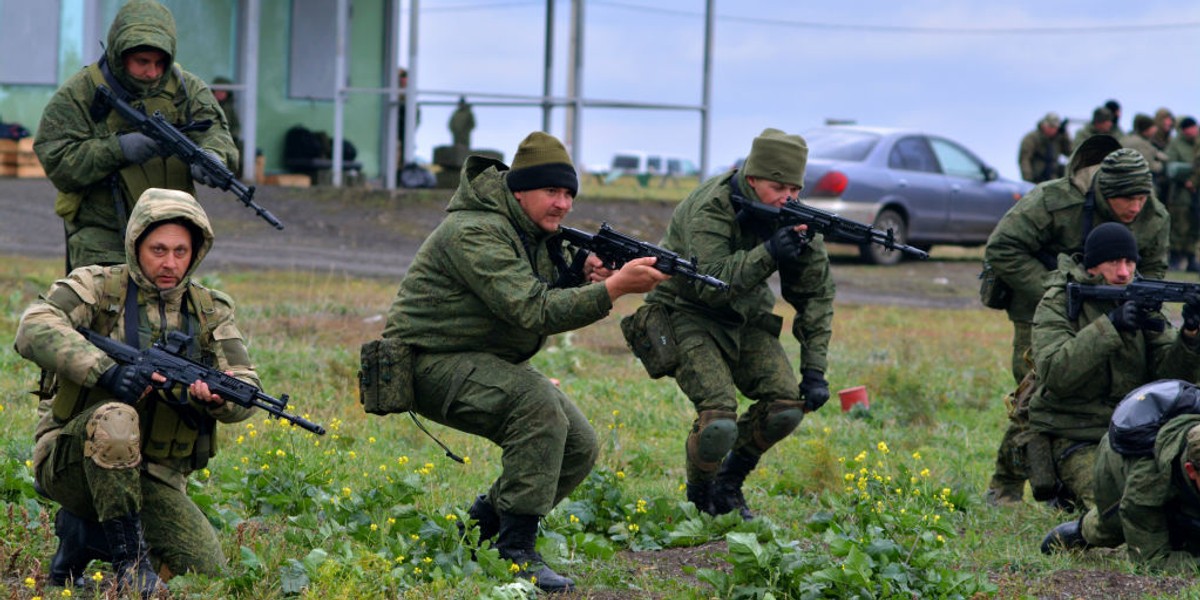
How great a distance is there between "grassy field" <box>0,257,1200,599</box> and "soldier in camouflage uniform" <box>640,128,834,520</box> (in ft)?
1.03

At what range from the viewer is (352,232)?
18.9 meters

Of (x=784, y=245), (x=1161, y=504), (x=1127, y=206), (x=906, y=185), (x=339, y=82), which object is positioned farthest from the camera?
(x=339, y=82)

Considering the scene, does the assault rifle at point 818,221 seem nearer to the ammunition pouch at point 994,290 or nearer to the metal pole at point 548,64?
the ammunition pouch at point 994,290

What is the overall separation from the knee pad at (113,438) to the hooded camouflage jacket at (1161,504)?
3.79 meters

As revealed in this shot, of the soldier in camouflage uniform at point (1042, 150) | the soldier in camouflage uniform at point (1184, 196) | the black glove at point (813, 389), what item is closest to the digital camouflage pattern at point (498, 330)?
the black glove at point (813, 389)

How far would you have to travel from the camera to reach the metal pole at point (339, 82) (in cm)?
1964

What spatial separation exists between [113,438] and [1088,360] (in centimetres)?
416

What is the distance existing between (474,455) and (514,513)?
8.30 ft

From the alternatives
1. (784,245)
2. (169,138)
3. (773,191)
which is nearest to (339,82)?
(169,138)

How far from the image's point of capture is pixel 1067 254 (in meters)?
7.91

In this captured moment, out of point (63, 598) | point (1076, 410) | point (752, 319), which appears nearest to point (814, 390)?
point (752, 319)

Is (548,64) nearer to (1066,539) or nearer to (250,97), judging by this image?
(250,97)

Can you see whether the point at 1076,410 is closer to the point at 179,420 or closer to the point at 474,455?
the point at 474,455

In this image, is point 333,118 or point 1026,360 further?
point 333,118
